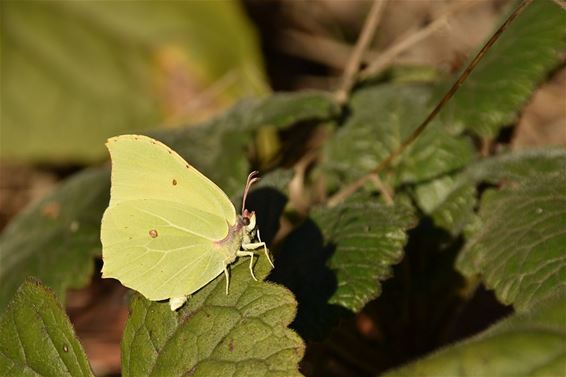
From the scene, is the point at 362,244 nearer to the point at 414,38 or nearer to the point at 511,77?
the point at 511,77

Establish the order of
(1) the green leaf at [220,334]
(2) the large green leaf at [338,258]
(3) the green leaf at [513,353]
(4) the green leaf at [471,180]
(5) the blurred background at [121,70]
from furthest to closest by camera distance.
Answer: (5) the blurred background at [121,70], (4) the green leaf at [471,180], (2) the large green leaf at [338,258], (1) the green leaf at [220,334], (3) the green leaf at [513,353]

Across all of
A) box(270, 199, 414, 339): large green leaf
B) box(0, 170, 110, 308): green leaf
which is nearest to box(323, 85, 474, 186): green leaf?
box(270, 199, 414, 339): large green leaf

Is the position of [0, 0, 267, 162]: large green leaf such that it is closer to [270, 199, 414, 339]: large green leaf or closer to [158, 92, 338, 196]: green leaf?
[158, 92, 338, 196]: green leaf

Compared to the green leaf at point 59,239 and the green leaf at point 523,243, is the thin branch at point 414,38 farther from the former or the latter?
the green leaf at point 59,239

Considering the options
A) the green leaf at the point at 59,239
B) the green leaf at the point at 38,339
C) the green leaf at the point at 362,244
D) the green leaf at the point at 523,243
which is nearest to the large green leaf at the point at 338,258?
the green leaf at the point at 362,244

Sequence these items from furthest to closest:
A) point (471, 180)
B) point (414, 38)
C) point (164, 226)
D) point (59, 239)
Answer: point (414, 38) < point (59, 239) < point (471, 180) < point (164, 226)

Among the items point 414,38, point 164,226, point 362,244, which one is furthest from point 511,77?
point 164,226

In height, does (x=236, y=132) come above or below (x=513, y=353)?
below
